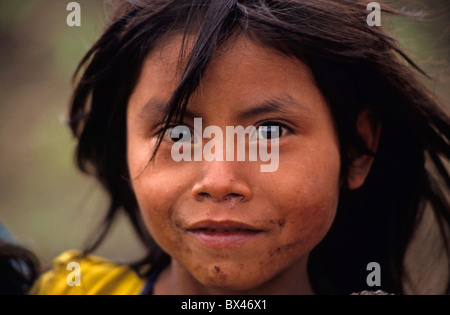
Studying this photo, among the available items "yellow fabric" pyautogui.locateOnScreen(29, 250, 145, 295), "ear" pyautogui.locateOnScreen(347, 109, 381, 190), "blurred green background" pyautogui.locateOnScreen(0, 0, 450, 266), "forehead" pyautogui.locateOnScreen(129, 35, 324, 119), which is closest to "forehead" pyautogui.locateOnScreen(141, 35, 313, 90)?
"forehead" pyautogui.locateOnScreen(129, 35, 324, 119)

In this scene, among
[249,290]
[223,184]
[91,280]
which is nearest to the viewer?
[223,184]

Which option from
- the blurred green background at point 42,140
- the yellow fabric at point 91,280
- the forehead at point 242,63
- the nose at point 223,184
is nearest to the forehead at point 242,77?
the forehead at point 242,63

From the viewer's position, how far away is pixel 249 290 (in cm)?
137

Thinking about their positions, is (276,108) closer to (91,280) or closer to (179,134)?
(179,134)

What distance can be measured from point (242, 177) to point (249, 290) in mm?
357

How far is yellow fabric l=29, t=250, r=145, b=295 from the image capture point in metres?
1.56

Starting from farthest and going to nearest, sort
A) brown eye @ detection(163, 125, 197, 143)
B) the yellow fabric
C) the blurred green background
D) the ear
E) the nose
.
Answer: the blurred green background, the yellow fabric, the ear, brown eye @ detection(163, 125, 197, 143), the nose

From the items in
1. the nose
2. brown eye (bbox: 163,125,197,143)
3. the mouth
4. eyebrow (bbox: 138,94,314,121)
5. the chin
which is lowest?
the chin

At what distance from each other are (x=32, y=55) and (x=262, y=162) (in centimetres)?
235

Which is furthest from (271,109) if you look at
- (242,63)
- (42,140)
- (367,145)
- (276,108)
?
(42,140)

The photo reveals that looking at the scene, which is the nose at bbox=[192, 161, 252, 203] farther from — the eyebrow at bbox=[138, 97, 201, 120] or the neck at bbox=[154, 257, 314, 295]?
the neck at bbox=[154, 257, 314, 295]

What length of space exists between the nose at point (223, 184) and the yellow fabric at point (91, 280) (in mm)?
539

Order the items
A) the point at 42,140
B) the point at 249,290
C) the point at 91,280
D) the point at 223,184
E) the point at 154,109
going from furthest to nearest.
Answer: the point at 42,140 → the point at 91,280 → the point at 249,290 → the point at 154,109 → the point at 223,184

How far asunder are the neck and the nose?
30cm
